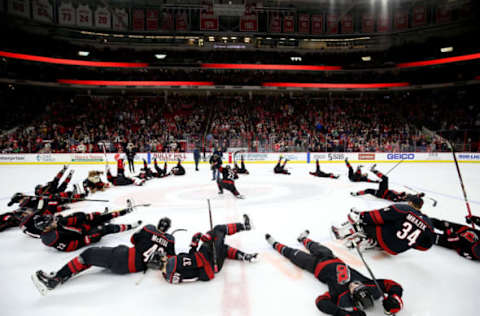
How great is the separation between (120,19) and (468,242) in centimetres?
3264

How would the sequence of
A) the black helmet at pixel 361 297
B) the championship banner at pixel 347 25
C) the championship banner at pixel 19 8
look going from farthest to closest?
1. the championship banner at pixel 347 25
2. the championship banner at pixel 19 8
3. the black helmet at pixel 361 297

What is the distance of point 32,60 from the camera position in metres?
24.2

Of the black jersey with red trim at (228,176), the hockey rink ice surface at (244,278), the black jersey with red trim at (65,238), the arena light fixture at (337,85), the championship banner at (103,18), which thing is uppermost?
the championship banner at (103,18)

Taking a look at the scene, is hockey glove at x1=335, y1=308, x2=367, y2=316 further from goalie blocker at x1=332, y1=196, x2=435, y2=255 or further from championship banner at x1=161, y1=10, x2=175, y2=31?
championship banner at x1=161, y1=10, x2=175, y2=31

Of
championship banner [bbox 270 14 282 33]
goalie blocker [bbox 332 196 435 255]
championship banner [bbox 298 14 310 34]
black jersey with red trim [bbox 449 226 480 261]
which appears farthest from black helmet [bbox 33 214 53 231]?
championship banner [bbox 298 14 310 34]

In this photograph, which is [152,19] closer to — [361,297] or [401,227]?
[401,227]

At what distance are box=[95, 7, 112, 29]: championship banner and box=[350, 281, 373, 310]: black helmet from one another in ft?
106

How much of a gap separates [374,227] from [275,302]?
1.88 metres

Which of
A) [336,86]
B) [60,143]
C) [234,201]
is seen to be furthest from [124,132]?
[336,86]

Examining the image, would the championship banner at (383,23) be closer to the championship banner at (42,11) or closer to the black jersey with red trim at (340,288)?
the black jersey with red trim at (340,288)

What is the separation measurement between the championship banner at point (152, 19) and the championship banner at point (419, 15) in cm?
2714

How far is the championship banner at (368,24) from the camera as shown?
29.2 metres

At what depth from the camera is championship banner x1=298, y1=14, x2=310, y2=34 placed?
96.7ft

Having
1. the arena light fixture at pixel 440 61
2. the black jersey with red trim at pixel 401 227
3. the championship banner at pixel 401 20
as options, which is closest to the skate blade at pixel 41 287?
the black jersey with red trim at pixel 401 227
